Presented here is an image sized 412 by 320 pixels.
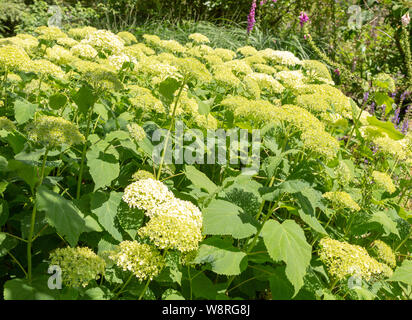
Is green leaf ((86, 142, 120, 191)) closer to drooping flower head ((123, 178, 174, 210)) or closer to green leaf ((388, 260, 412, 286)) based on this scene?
drooping flower head ((123, 178, 174, 210))

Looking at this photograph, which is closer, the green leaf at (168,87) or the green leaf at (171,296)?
the green leaf at (171,296)

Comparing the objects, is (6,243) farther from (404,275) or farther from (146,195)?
(404,275)

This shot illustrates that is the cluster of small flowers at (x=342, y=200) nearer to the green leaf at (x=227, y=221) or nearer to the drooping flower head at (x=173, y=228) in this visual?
the green leaf at (x=227, y=221)

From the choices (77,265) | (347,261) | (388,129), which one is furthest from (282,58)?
(77,265)

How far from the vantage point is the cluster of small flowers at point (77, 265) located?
4.52 feet

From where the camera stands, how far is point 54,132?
1503 mm

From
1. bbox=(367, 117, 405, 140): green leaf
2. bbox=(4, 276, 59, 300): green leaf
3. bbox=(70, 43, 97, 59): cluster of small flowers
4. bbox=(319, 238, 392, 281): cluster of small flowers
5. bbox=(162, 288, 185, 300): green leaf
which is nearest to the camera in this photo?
bbox=(4, 276, 59, 300): green leaf

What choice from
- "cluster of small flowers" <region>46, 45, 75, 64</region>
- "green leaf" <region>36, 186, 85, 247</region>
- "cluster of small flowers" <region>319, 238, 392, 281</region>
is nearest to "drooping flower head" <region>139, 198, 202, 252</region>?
"green leaf" <region>36, 186, 85, 247</region>

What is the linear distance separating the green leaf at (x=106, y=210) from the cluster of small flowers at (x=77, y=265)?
0.25 metres

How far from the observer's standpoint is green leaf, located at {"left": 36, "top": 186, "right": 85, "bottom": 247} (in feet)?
4.51

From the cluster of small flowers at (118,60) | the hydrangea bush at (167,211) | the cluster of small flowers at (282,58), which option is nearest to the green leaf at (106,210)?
the hydrangea bush at (167,211)

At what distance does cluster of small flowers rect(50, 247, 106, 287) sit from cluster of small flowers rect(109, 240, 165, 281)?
0.27 ft

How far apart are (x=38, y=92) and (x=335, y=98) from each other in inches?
83.7

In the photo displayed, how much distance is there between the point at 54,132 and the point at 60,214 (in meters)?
0.35
